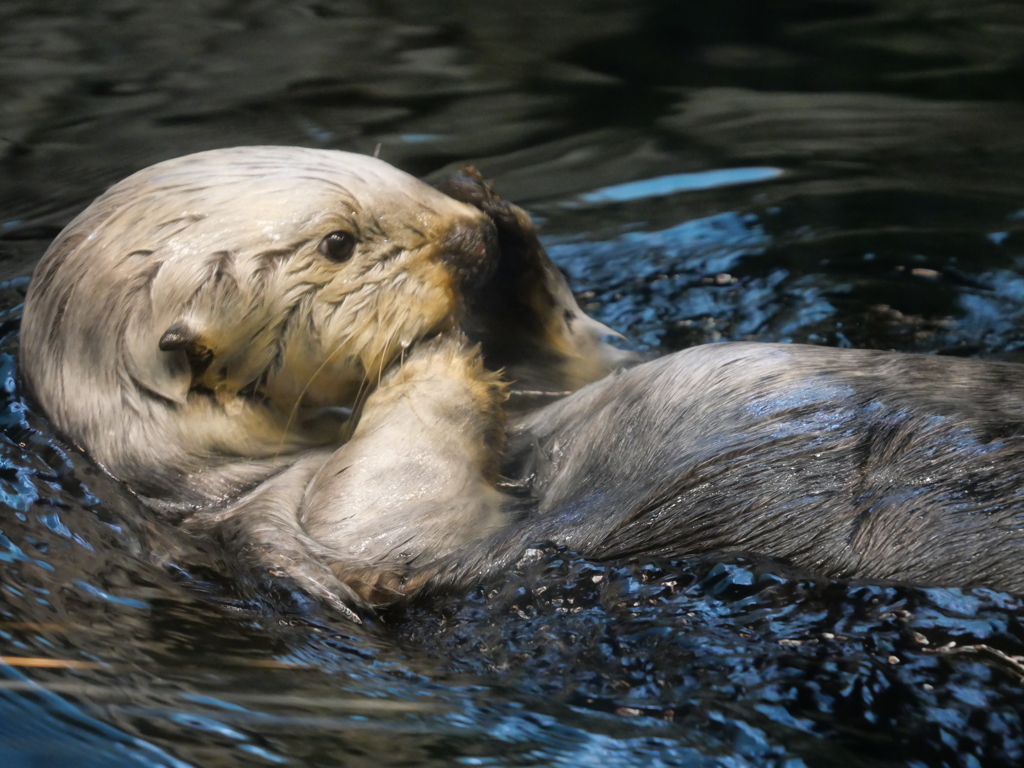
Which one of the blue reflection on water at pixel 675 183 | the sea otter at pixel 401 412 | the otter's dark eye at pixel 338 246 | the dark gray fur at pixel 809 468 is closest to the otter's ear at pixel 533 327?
the sea otter at pixel 401 412

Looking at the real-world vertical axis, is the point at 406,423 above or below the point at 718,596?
above

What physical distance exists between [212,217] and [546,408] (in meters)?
1.12

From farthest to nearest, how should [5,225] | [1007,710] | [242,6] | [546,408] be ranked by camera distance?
[242,6], [5,225], [546,408], [1007,710]

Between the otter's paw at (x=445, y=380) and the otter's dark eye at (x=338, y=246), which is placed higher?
the otter's dark eye at (x=338, y=246)

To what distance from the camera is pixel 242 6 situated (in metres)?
7.22

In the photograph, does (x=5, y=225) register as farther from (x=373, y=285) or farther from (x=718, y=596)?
(x=718, y=596)

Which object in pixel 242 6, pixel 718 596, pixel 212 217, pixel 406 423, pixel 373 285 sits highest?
pixel 242 6

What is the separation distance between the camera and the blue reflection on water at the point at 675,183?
16.6ft

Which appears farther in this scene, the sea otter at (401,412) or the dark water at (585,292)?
the sea otter at (401,412)

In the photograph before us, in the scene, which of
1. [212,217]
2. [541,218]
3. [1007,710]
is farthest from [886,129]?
[1007,710]

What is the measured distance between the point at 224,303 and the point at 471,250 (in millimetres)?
734

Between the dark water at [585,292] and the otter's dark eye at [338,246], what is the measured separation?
2.69 feet

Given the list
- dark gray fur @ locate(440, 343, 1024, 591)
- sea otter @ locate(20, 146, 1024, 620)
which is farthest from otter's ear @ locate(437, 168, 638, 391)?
dark gray fur @ locate(440, 343, 1024, 591)

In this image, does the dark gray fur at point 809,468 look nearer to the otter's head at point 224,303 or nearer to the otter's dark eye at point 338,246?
the otter's head at point 224,303
